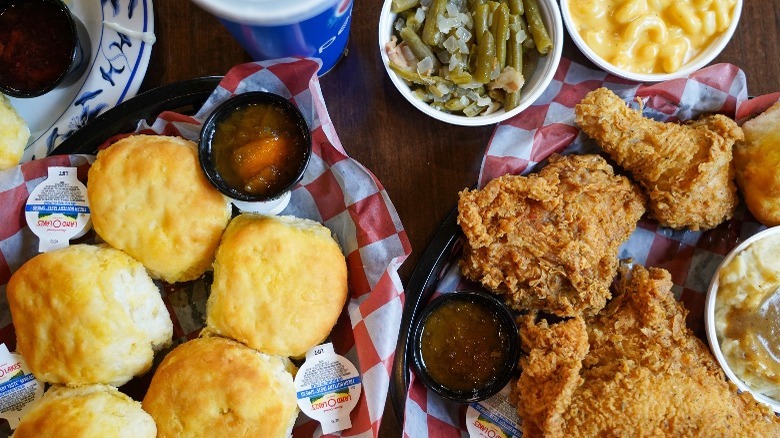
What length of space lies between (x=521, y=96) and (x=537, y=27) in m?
0.27

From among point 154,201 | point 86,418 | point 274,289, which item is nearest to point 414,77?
point 274,289

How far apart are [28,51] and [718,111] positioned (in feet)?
8.78

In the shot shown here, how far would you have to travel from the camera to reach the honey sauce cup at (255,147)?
7.24ft

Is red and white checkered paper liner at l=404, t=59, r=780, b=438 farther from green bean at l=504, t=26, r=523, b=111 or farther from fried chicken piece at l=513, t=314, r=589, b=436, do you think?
fried chicken piece at l=513, t=314, r=589, b=436

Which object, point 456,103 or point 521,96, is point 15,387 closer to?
point 456,103

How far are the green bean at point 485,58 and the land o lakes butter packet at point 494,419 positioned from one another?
1.17 m

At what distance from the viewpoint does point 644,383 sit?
2.22m

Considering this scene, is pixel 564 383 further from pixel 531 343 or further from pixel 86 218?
pixel 86 218

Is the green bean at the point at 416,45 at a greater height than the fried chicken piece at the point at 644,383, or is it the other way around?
the green bean at the point at 416,45

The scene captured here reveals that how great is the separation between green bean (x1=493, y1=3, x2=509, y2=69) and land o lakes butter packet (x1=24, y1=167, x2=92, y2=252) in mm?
1638

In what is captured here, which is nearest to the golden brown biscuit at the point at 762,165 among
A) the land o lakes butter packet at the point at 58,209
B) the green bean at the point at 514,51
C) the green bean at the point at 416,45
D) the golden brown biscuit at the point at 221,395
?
the green bean at the point at 514,51

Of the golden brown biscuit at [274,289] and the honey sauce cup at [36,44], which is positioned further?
the honey sauce cup at [36,44]

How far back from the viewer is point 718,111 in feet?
8.26

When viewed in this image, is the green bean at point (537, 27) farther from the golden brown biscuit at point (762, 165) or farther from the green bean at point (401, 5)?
the golden brown biscuit at point (762, 165)
